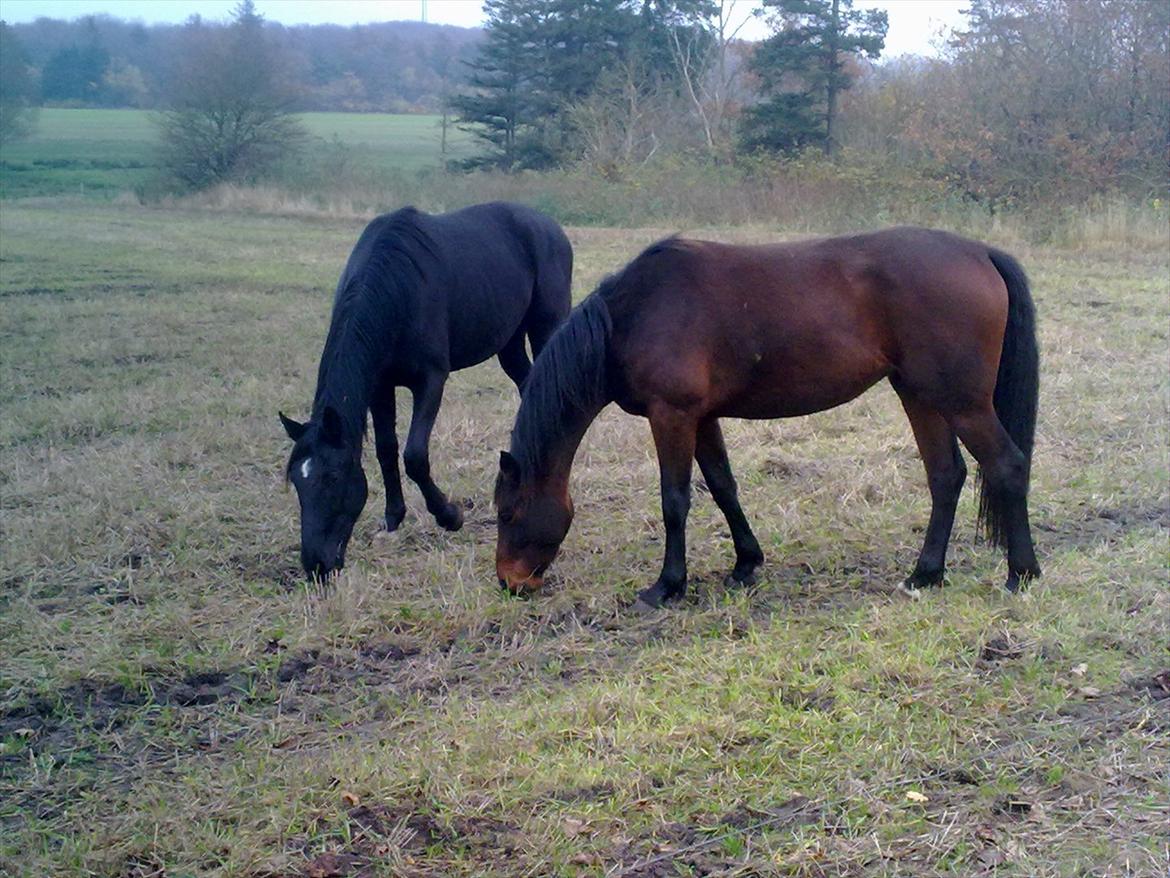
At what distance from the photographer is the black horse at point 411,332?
511 centimetres

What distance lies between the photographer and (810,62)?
96.8ft

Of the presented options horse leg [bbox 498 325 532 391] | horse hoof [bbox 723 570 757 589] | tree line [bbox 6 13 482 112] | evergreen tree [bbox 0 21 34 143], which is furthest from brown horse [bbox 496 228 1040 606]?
evergreen tree [bbox 0 21 34 143]

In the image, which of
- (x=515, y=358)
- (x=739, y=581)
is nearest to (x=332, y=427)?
(x=739, y=581)

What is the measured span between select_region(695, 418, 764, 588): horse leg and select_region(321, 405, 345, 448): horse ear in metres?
1.66

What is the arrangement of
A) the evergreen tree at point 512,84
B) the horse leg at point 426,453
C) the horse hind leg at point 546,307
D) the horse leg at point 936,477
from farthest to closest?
the evergreen tree at point 512,84 < the horse hind leg at point 546,307 < the horse leg at point 426,453 < the horse leg at point 936,477

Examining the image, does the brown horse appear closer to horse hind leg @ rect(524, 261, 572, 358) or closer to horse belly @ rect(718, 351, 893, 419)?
horse belly @ rect(718, 351, 893, 419)

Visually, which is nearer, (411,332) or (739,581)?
(739,581)

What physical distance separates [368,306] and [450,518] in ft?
3.96

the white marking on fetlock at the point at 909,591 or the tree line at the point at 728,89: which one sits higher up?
the tree line at the point at 728,89

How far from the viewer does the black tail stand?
15.6 ft

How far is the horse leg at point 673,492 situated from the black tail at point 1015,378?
1.31m

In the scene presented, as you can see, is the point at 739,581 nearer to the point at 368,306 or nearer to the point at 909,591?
the point at 909,591

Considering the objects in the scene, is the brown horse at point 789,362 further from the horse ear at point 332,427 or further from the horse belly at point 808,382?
the horse ear at point 332,427

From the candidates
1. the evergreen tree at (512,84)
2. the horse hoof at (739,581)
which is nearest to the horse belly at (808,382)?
the horse hoof at (739,581)
